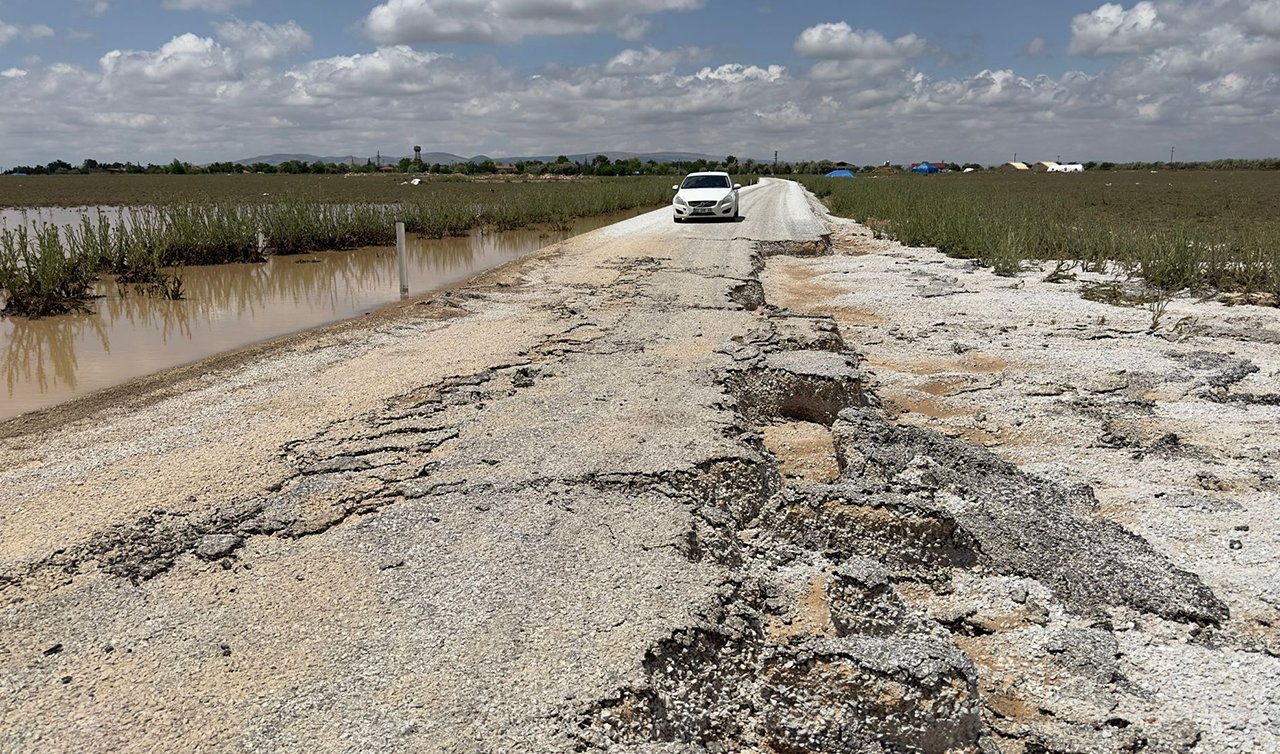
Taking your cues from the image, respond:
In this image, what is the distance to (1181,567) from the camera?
3.25 m

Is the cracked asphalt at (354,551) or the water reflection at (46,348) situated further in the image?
the water reflection at (46,348)

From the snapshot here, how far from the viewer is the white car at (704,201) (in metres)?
20.8

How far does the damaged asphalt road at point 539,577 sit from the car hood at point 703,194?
1574 cm

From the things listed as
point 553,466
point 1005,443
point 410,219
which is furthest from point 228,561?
point 410,219

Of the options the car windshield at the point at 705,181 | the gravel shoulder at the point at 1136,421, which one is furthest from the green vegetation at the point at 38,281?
the car windshield at the point at 705,181

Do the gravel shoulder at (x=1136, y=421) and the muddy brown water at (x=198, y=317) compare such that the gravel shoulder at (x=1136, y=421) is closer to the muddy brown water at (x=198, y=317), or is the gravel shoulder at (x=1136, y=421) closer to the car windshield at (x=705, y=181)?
the muddy brown water at (x=198, y=317)

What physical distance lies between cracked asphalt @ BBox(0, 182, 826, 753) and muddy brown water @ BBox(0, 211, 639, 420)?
2208 millimetres

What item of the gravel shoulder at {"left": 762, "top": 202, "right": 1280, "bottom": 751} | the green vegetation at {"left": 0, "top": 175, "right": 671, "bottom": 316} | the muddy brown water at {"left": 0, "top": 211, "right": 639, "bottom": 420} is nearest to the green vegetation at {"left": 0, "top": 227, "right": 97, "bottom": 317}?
the green vegetation at {"left": 0, "top": 175, "right": 671, "bottom": 316}

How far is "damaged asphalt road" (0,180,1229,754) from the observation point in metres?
2.36

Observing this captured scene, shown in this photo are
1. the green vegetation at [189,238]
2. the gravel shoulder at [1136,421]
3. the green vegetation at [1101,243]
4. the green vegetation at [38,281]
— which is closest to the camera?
the gravel shoulder at [1136,421]

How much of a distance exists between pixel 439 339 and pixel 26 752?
5702mm

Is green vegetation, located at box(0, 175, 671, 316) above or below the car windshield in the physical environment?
below

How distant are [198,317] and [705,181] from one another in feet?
46.9

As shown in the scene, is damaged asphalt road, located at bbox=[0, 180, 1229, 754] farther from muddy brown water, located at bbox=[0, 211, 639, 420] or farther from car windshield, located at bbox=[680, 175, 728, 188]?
car windshield, located at bbox=[680, 175, 728, 188]
